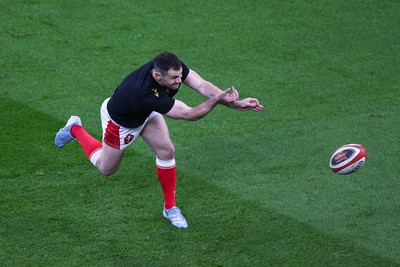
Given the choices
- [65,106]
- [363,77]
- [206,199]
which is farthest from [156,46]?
[206,199]

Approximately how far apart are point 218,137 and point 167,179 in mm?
2015

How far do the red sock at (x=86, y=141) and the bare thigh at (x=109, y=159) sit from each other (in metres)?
0.31

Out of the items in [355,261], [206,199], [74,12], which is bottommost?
[74,12]

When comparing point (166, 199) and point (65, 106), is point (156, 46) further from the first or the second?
point (166, 199)

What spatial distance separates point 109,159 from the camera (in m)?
8.12

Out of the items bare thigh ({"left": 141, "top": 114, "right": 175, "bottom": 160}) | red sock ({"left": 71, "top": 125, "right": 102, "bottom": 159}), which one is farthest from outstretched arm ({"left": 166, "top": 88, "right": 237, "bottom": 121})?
red sock ({"left": 71, "top": 125, "right": 102, "bottom": 159})

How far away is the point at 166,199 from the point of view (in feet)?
26.9

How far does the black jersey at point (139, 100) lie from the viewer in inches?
291

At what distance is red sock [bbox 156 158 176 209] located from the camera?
26.7ft

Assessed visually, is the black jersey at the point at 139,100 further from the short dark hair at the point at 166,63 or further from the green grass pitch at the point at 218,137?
the green grass pitch at the point at 218,137

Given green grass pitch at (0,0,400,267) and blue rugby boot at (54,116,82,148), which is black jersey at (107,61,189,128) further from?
blue rugby boot at (54,116,82,148)

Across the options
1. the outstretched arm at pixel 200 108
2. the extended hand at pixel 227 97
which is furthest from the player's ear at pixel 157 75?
the extended hand at pixel 227 97

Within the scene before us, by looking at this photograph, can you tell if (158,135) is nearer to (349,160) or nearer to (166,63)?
(166,63)

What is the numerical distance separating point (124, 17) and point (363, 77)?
398cm
